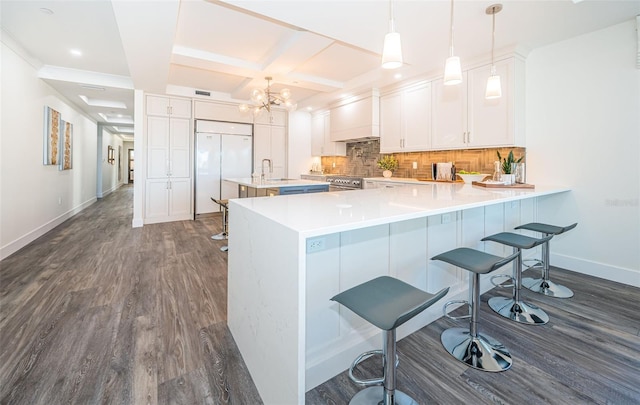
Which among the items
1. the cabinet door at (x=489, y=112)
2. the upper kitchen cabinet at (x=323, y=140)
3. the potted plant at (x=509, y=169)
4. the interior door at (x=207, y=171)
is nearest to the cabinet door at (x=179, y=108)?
the interior door at (x=207, y=171)

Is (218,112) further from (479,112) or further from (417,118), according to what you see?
(479,112)

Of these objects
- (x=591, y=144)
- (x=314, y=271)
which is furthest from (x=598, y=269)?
(x=314, y=271)

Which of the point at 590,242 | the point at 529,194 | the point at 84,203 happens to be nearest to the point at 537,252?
the point at 590,242

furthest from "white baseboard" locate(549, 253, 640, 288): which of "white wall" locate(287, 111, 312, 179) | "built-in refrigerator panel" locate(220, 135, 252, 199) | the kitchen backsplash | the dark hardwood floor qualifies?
"built-in refrigerator panel" locate(220, 135, 252, 199)

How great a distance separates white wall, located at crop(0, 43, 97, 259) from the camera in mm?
3461

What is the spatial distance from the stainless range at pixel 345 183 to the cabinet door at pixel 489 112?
2.07 metres

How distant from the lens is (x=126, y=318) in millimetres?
2164

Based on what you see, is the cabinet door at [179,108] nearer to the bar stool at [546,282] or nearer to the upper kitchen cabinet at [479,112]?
the upper kitchen cabinet at [479,112]

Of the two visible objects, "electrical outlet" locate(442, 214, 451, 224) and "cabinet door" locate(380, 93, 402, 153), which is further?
"cabinet door" locate(380, 93, 402, 153)

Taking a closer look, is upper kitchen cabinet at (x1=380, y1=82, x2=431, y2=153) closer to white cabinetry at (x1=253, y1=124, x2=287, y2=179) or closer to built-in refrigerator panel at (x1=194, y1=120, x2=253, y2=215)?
white cabinetry at (x1=253, y1=124, x2=287, y2=179)

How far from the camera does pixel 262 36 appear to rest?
3553mm

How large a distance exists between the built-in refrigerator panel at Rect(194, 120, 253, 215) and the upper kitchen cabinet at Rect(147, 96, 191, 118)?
343mm

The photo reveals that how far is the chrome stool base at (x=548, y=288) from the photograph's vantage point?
258cm

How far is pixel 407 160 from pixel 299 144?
9.98 ft
